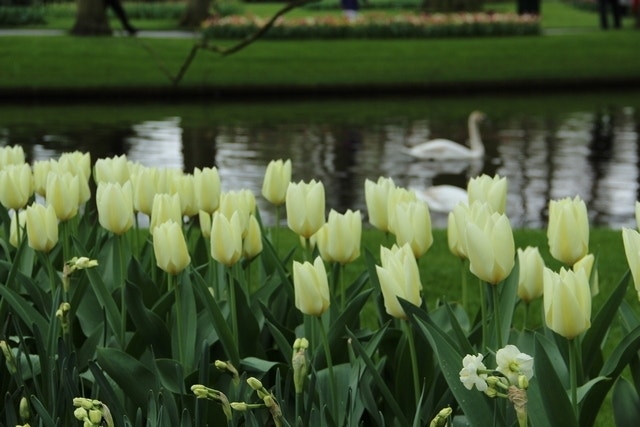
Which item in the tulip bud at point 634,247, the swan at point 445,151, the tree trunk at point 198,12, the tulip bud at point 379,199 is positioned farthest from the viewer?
the tree trunk at point 198,12

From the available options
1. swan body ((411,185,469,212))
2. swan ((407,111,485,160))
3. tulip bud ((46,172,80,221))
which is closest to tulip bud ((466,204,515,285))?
tulip bud ((46,172,80,221))

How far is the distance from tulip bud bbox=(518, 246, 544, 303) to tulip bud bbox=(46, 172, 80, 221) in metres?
1.23

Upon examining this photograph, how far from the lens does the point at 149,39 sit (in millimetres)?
26312

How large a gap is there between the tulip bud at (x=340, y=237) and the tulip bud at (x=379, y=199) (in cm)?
28

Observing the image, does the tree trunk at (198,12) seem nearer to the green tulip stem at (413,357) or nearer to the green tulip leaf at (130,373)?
the green tulip leaf at (130,373)

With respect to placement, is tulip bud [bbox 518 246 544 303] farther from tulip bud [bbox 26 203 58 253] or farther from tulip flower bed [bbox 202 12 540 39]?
tulip flower bed [bbox 202 12 540 39]

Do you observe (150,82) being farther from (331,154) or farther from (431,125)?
(331,154)

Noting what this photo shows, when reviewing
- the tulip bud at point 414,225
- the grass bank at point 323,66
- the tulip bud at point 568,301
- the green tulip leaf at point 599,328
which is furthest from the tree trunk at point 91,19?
the tulip bud at point 568,301

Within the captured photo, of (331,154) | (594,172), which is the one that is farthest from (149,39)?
(594,172)

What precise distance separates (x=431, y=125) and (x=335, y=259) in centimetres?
1454

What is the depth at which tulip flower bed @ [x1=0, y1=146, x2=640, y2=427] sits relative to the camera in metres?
2.53

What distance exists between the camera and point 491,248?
99.9 inches

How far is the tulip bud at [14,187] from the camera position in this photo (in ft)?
12.2

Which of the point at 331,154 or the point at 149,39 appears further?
the point at 149,39
